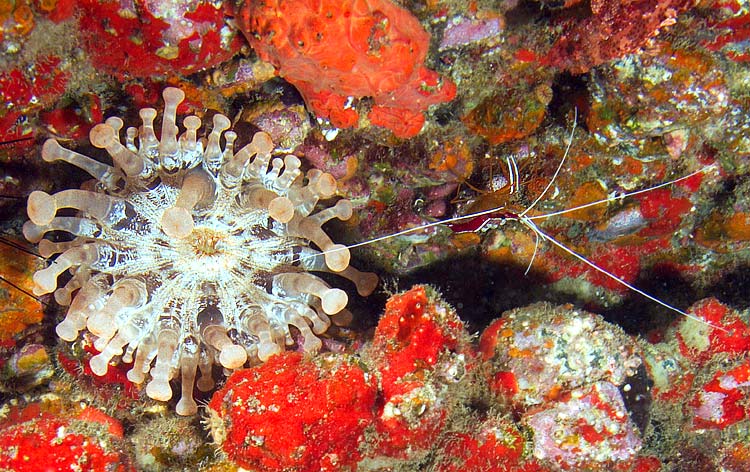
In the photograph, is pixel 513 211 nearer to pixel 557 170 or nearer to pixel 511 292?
pixel 557 170

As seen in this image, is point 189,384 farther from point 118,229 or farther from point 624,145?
point 624,145

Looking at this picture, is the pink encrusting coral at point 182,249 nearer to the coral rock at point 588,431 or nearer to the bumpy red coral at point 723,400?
the coral rock at point 588,431

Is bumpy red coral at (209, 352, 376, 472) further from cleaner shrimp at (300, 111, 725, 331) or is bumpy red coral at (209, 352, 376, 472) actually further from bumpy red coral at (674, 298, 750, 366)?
bumpy red coral at (674, 298, 750, 366)

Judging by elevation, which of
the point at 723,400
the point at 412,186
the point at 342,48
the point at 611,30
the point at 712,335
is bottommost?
the point at 412,186

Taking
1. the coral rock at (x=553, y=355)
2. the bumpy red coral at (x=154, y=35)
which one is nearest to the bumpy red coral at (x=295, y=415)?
the coral rock at (x=553, y=355)

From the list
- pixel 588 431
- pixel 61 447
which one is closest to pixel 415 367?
pixel 588 431

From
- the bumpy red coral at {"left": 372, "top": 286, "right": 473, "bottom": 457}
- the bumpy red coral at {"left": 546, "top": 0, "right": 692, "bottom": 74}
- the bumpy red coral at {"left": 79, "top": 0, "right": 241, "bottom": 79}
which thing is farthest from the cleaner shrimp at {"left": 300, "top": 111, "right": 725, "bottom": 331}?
the bumpy red coral at {"left": 79, "top": 0, "right": 241, "bottom": 79}
